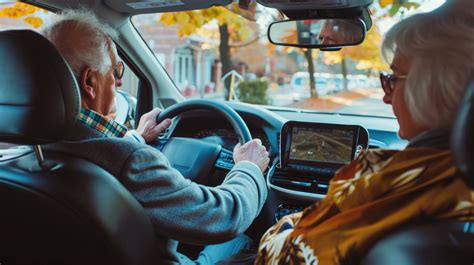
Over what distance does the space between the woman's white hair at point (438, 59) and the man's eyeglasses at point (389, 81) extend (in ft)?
0.28

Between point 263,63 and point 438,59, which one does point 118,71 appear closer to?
point 438,59

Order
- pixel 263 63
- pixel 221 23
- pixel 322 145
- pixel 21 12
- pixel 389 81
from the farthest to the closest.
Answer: pixel 263 63, pixel 221 23, pixel 21 12, pixel 322 145, pixel 389 81

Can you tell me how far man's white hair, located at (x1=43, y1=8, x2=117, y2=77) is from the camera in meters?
2.08

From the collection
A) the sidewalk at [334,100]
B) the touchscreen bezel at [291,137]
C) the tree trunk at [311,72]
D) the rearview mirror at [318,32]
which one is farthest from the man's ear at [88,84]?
the tree trunk at [311,72]

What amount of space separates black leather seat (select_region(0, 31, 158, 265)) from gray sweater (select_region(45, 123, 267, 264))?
0.26 ft

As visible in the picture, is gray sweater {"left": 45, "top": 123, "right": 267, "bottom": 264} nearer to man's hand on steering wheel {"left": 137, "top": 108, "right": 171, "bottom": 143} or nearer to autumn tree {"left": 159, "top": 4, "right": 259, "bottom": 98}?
man's hand on steering wheel {"left": 137, "top": 108, "right": 171, "bottom": 143}

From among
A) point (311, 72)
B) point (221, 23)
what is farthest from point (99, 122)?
point (311, 72)

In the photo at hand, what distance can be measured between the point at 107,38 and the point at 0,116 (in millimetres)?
594

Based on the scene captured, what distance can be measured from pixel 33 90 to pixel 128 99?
2325 mm

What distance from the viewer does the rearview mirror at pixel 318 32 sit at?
301cm

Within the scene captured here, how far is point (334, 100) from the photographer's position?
18.5 ft

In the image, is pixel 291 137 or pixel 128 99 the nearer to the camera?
pixel 291 137

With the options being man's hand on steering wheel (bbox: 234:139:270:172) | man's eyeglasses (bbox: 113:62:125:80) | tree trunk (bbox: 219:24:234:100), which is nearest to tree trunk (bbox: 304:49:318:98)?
tree trunk (bbox: 219:24:234:100)

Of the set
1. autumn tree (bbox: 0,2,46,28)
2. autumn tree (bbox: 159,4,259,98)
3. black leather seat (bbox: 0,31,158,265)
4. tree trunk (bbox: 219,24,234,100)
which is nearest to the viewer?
black leather seat (bbox: 0,31,158,265)
